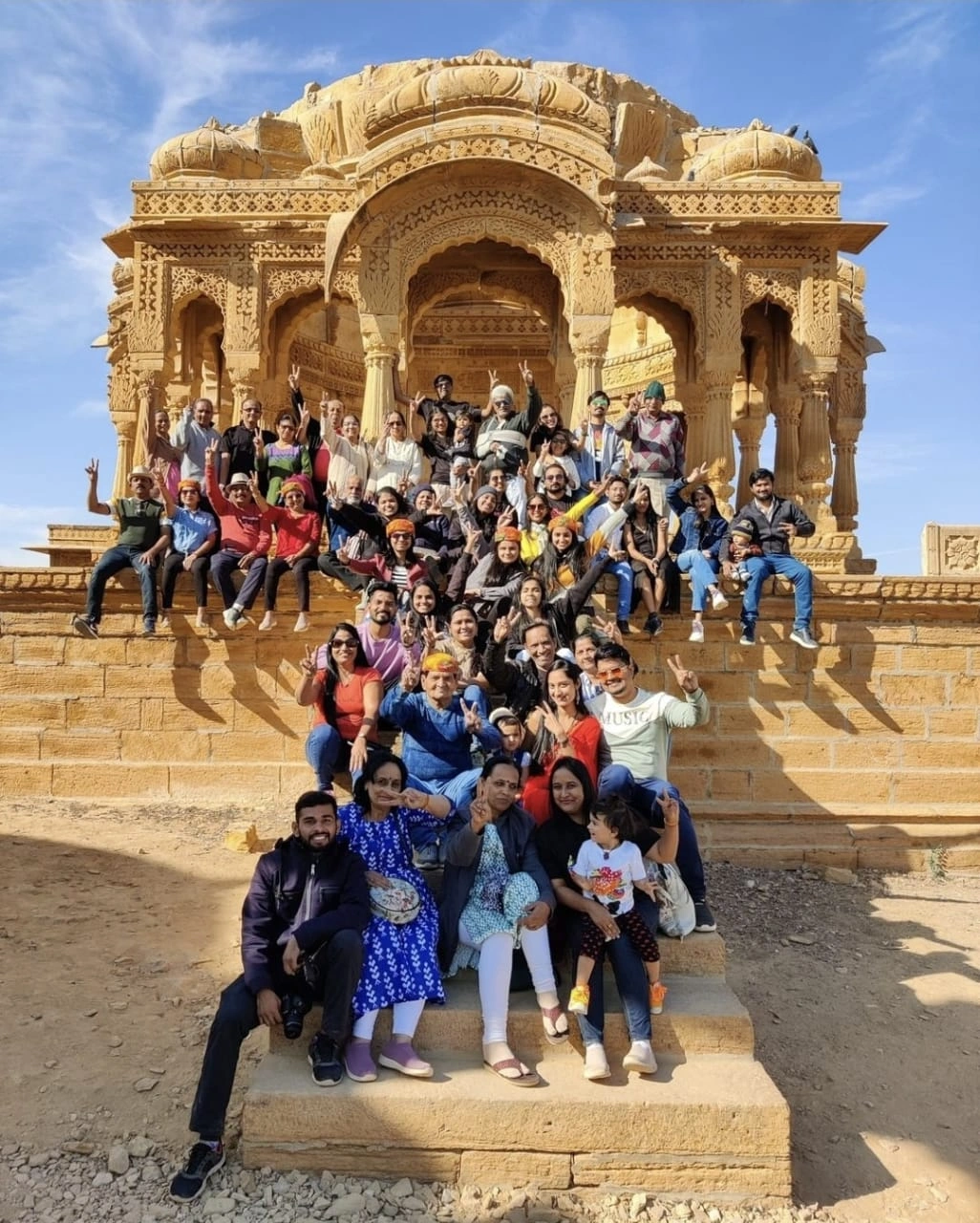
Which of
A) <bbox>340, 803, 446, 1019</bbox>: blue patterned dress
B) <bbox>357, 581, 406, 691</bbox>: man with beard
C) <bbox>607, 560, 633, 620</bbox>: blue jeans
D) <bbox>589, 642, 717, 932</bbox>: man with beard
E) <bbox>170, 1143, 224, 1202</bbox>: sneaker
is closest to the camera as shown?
<bbox>170, 1143, 224, 1202</bbox>: sneaker

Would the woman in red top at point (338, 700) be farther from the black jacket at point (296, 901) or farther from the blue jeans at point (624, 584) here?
the blue jeans at point (624, 584)

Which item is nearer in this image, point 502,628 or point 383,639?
point 383,639

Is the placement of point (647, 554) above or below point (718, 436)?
below

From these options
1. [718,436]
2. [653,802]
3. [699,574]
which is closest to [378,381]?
[718,436]

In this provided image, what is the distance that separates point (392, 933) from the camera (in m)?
3.76

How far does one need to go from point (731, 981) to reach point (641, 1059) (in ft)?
7.72

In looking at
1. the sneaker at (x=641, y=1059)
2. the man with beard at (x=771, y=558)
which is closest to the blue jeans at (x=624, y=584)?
the man with beard at (x=771, y=558)

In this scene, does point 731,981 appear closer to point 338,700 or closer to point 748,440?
point 338,700

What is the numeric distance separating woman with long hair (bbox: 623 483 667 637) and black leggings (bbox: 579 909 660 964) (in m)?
3.80

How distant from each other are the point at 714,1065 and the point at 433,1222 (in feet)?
4.15

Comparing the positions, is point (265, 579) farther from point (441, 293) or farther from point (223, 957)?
point (441, 293)

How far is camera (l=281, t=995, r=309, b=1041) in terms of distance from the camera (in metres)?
3.52

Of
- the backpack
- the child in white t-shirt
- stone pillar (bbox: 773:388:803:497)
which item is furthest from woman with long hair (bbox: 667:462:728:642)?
stone pillar (bbox: 773:388:803:497)

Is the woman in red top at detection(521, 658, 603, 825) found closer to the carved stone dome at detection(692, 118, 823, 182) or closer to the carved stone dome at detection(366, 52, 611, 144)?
the carved stone dome at detection(366, 52, 611, 144)
